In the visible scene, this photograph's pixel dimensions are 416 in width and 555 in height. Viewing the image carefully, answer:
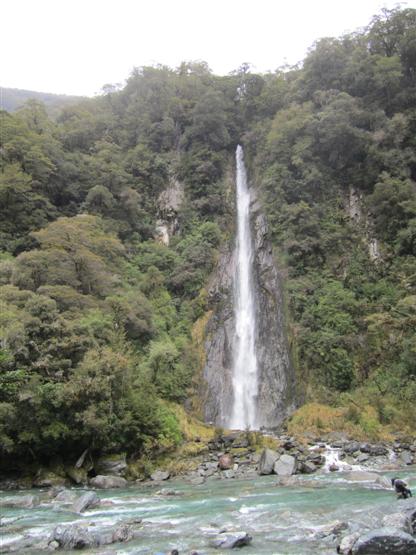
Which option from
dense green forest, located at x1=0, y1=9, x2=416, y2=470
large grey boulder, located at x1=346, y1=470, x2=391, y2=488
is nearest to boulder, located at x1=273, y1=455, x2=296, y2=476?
large grey boulder, located at x1=346, y1=470, x2=391, y2=488

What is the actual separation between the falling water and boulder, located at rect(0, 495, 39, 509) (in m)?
13.2

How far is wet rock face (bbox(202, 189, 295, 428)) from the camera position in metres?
28.2

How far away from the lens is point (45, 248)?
27656 mm

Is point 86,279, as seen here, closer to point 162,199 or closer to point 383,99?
point 162,199

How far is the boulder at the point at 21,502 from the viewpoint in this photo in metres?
14.1

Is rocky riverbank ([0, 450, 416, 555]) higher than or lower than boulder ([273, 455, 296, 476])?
higher

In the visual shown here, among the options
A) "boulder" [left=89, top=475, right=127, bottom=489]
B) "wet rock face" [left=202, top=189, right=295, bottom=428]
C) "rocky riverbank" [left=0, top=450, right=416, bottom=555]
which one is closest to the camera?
"rocky riverbank" [left=0, top=450, right=416, bottom=555]

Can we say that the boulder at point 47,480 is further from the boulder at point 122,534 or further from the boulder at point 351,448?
the boulder at point 351,448

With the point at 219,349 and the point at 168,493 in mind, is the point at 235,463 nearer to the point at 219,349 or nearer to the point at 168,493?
the point at 168,493

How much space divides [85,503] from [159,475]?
569cm

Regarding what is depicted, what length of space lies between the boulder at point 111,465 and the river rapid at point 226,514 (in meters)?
1.51

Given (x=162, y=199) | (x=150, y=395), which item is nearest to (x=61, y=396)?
(x=150, y=395)

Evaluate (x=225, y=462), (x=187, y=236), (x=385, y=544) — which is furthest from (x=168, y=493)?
(x=187, y=236)

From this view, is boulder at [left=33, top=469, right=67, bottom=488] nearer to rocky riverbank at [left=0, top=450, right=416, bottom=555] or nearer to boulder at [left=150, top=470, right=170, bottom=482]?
rocky riverbank at [left=0, top=450, right=416, bottom=555]
